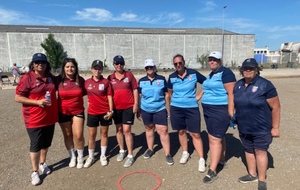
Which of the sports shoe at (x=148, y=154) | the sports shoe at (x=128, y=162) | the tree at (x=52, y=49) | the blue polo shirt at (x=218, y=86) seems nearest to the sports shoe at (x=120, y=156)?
the sports shoe at (x=128, y=162)

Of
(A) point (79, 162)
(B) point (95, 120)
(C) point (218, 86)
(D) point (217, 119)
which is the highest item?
(C) point (218, 86)

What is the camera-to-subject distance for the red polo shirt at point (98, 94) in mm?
4098

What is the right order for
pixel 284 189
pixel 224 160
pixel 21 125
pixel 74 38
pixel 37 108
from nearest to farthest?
pixel 284 189 < pixel 37 108 < pixel 224 160 < pixel 21 125 < pixel 74 38

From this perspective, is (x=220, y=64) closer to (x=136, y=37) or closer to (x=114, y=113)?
(x=114, y=113)

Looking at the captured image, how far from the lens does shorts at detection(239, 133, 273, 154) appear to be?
3.27m

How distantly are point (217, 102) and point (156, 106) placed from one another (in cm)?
113

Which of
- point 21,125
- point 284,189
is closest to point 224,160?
point 284,189

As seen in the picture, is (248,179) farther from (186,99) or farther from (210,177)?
(186,99)

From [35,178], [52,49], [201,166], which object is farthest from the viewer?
[52,49]

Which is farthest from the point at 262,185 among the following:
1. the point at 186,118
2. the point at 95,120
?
the point at 95,120

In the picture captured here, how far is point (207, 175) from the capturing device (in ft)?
12.3

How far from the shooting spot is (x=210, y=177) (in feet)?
12.2

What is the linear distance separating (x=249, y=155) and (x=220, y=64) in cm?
149

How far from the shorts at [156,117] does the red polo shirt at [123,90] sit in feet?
1.16
